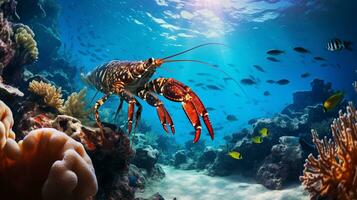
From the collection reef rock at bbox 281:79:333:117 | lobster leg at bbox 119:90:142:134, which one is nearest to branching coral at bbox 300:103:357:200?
lobster leg at bbox 119:90:142:134

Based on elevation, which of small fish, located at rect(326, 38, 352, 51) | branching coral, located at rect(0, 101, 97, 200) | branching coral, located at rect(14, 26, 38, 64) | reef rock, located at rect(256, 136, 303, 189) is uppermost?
small fish, located at rect(326, 38, 352, 51)

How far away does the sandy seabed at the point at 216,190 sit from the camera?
8086 mm

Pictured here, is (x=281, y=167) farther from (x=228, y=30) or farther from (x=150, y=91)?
(x=228, y=30)

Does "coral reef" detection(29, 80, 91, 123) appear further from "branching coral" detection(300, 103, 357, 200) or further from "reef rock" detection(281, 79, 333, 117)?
"reef rock" detection(281, 79, 333, 117)

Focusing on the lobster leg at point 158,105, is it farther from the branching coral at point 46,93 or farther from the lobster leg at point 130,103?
the branching coral at point 46,93

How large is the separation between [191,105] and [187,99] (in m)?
0.11

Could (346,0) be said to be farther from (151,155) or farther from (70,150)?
(70,150)

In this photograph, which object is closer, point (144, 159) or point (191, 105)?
point (191, 105)

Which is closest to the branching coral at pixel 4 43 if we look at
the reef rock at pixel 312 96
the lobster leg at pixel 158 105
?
the lobster leg at pixel 158 105

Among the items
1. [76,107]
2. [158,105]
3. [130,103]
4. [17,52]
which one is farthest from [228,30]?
[130,103]

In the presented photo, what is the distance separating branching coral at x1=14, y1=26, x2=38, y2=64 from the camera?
25.8ft

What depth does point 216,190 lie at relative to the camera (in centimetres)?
916

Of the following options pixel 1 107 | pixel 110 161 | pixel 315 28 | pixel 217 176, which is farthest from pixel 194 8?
pixel 1 107

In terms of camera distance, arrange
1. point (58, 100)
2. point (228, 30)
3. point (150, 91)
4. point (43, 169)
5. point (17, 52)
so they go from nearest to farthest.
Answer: point (43, 169), point (150, 91), point (58, 100), point (17, 52), point (228, 30)
